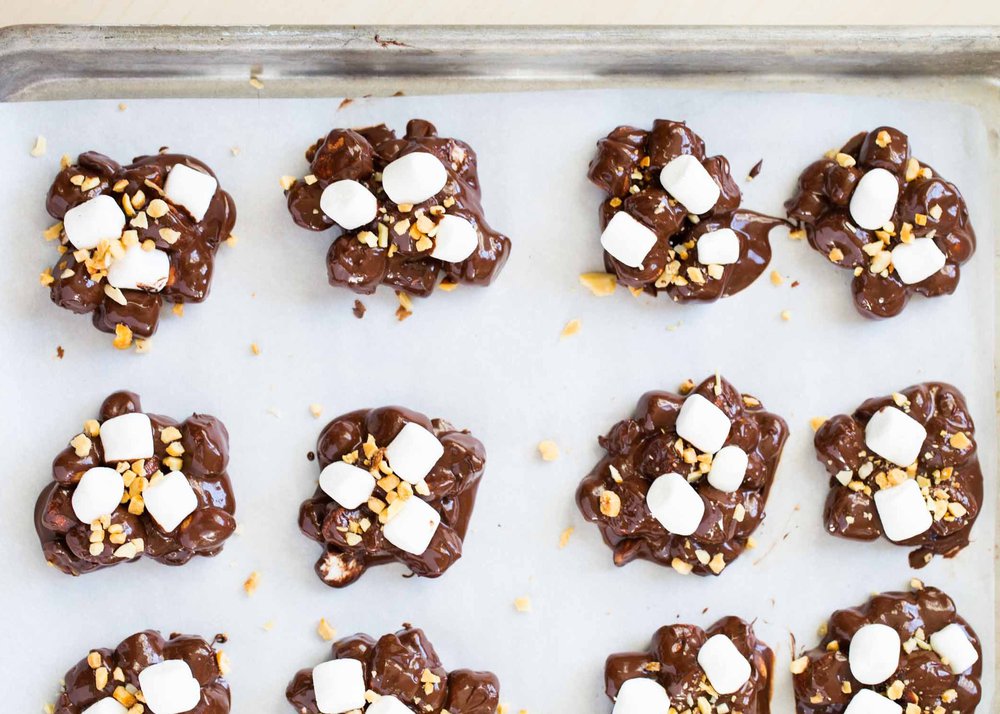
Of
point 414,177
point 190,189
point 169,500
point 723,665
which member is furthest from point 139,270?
point 723,665

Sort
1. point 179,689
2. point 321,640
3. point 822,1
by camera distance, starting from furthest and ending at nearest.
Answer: point 822,1, point 321,640, point 179,689

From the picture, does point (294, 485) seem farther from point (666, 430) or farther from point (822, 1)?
point (822, 1)

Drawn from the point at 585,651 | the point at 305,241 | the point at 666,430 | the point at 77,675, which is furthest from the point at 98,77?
the point at 585,651

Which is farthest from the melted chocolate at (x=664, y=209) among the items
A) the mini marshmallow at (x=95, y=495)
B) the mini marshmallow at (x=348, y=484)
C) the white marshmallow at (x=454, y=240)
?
the mini marshmallow at (x=95, y=495)

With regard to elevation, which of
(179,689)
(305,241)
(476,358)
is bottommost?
(179,689)

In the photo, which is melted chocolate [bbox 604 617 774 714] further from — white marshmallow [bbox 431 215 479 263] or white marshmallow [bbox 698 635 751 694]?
white marshmallow [bbox 431 215 479 263]

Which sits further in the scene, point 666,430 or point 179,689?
point 666,430

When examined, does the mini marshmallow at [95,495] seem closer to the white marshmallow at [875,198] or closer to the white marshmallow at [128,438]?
the white marshmallow at [128,438]
